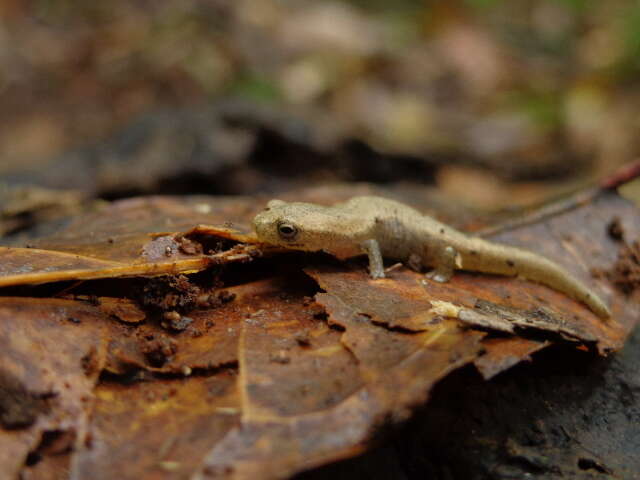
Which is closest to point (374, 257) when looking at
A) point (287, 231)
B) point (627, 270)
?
point (287, 231)

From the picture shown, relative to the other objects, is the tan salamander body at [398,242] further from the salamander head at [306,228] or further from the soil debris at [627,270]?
the soil debris at [627,270]

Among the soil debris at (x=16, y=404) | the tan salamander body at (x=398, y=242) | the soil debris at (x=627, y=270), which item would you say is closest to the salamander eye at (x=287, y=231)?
the tan salamander body at (x=398, y=242)

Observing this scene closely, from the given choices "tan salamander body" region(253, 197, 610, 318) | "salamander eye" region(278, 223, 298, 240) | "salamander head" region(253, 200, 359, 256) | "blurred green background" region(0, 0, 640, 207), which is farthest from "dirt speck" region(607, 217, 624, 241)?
"blurred green background" region(0, 0, 640, 207)

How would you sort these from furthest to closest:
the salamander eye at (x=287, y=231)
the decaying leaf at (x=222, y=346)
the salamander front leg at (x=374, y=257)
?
the salamander front leg at (x=374, y=257), the salamander eye at (x=287, y=231), the decaying leaf at (x=222, y=346)

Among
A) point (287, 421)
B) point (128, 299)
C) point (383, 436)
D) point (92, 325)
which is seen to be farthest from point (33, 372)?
point (383, 436)

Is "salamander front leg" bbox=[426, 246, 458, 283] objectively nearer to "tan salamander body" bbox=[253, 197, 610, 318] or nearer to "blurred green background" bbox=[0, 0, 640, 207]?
"tan salamander body" bbox=[253, 197, 610, 318]

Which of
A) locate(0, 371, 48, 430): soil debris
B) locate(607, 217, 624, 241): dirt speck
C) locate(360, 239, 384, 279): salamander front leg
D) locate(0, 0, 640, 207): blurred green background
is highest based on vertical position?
locate(0, 0, 640, 207): blurred green background
